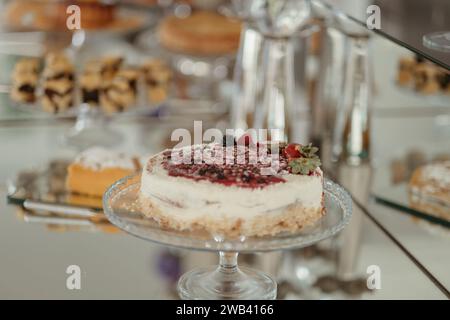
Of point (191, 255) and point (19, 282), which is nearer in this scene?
point (19, 282)

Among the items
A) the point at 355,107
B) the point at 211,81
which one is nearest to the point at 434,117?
the point at 355,107

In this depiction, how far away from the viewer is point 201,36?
3.28 metres

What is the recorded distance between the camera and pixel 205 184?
4.45 feet

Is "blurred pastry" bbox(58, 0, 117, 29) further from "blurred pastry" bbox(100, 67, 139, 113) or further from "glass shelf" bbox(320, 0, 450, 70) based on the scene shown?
"glass shelf" bbox(320, 0, 450, 70)

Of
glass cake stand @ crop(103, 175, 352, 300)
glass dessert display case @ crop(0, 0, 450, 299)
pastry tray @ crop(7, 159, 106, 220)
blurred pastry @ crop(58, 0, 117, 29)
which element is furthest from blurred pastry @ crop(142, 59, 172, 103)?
glass cake stand @ crop(103, 175, 352, 300)

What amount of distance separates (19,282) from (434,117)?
64.0 inches

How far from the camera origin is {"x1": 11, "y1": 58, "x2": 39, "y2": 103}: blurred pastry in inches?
84.8

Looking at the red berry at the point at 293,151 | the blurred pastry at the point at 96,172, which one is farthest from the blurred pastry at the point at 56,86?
the red berry at the point at 293,151

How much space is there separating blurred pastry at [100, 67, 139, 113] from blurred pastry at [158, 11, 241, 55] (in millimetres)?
1104

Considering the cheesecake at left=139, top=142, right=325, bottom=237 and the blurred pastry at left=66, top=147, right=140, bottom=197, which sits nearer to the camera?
the cheesecake at left=139, top=142, right=325, bottom=237

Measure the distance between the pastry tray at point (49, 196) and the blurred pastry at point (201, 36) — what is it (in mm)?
1376

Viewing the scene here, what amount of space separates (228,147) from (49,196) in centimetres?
50

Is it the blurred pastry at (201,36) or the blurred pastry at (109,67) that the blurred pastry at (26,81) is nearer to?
the blurred pastry at (109,67)
